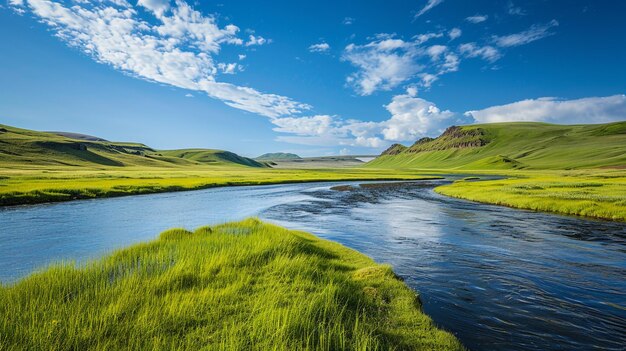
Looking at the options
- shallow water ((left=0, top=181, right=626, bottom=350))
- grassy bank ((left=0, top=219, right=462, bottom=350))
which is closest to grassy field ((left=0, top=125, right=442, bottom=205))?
shallow water ((left=0, top=181, right=626, bottom=350))

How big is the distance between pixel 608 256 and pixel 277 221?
79.2ft

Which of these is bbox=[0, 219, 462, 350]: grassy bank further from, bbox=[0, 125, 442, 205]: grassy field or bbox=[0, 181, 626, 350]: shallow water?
bbox=[0, 125, 442, 205]: grassy field

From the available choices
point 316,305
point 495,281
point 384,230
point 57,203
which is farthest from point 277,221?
point 57,203

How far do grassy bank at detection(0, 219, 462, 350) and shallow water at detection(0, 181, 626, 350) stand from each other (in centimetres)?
244

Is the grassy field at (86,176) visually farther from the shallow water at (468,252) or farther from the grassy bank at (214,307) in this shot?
the grassy bank at (214,307)

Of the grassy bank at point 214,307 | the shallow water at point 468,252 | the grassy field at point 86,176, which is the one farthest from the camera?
the grassy field at point 86,176

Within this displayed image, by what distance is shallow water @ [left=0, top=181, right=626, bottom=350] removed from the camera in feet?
31.7

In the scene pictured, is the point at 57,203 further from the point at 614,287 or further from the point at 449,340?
the point at 614,287

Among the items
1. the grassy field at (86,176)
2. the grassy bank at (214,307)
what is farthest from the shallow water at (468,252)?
the grassy field at (86,176)

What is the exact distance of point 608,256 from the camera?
17.4 metres

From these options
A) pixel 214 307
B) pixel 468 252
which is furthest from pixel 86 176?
pixel 468 252

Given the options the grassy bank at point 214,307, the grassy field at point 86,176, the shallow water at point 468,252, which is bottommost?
the shallow water at point 468,252

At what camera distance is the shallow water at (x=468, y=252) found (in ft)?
31.7

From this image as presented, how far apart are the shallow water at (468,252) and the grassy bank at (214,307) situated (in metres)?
2.44
